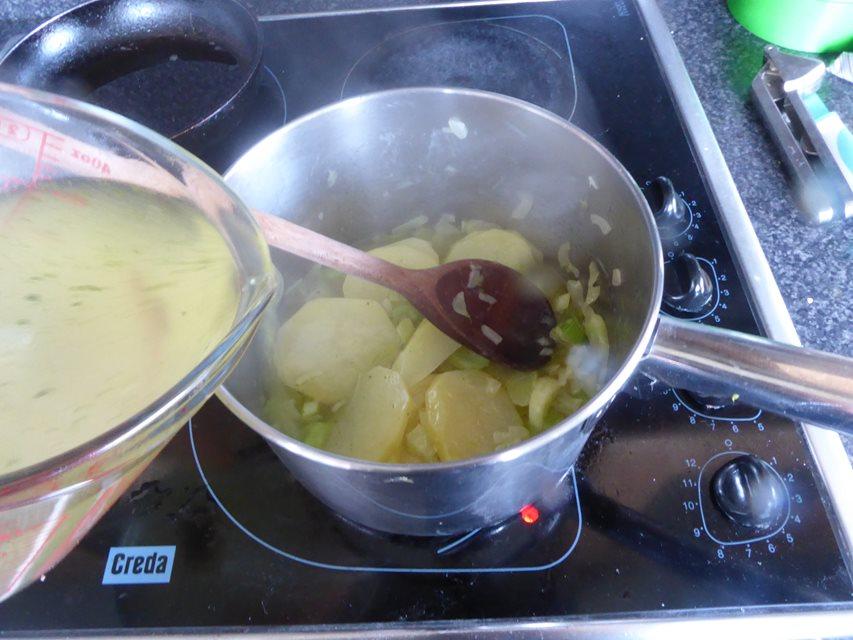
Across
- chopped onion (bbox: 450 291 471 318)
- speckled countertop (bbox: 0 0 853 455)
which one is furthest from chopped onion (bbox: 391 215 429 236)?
speckled countertop (bbox: 0 0 853 455)

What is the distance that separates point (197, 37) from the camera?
4.09ft

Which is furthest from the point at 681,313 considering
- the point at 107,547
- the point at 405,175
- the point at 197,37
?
the point at 197,37

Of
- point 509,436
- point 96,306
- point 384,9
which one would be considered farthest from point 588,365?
point 384,9

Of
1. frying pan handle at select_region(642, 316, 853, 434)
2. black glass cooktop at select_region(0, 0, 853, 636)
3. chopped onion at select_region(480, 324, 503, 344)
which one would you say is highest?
frying pan handle at select_region(642, 316, 853, 434)

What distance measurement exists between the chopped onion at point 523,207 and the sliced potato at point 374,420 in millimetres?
373

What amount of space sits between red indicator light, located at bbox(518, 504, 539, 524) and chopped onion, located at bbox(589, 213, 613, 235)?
14.8 inches

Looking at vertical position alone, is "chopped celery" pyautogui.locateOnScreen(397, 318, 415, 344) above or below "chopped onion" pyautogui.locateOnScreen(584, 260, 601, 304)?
below

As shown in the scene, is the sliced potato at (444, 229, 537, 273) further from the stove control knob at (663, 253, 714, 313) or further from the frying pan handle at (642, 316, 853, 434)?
the frying pan handle at (642, 316, 853, 434)

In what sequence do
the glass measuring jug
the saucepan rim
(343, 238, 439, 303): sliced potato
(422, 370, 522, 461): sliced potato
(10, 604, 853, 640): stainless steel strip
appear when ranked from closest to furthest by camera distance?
the glass measuring jug, the saucepan rim, (10, 604, 853, 640): stainless steel strip, (422, 370, 522, 461): sliced potato, (343, 238, 439, 303): sliced potato

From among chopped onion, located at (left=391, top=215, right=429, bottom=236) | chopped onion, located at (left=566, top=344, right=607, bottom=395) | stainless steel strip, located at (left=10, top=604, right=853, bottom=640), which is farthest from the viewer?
chopped onion, located at (left=391, top=215, right=429, bottom=236)

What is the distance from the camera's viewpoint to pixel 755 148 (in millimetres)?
1065

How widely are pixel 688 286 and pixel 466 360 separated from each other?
317 millimetres

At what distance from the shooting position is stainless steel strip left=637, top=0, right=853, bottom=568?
787mm

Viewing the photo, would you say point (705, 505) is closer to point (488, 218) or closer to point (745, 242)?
point (745, 242)
